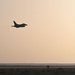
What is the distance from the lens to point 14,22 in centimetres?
14388

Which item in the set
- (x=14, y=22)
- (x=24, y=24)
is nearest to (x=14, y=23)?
(x=14, y=22)

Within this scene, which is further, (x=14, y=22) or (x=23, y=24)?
(x=14, y=22)

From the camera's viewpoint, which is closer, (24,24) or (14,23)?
(24,24)

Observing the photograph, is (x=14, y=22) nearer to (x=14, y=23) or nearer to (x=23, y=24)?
(x=14, y=23)

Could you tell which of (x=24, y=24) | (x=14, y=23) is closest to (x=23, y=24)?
(x=24, y=24)

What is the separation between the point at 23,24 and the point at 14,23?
11225 mm

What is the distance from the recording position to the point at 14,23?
142250 millimetres

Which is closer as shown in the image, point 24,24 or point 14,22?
point 24,24

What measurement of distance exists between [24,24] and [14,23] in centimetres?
1108

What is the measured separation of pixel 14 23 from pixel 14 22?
5.65 feet

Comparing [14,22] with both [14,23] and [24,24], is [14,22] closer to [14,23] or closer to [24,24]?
[14,23]

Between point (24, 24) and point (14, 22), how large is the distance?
A: 1264 centimetres

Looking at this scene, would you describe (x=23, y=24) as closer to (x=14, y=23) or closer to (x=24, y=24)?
(x=24, y=24)
